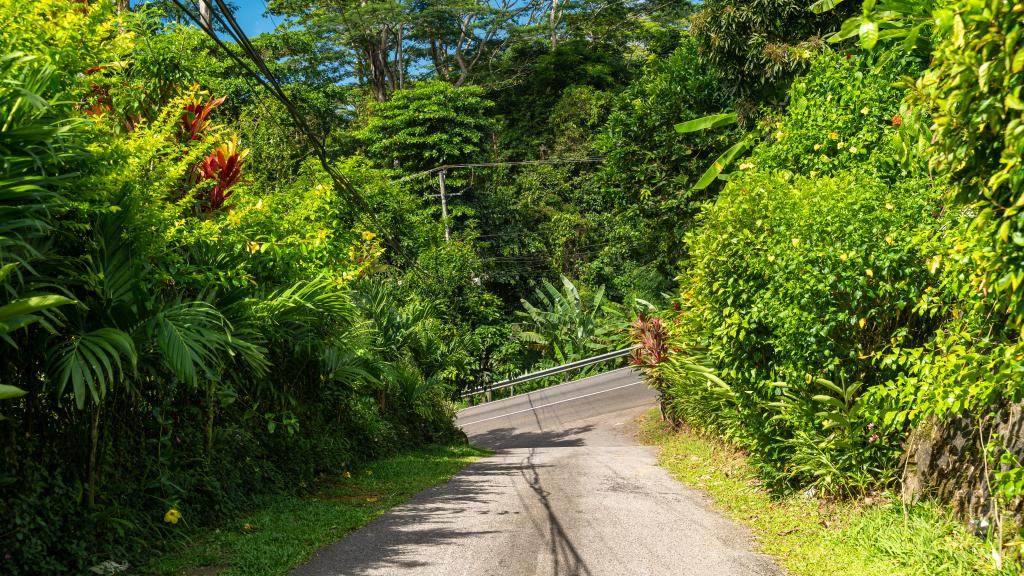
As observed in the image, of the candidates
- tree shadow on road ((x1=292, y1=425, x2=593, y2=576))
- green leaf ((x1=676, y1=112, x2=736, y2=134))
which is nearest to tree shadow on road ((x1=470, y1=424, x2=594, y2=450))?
tree shadow on road ((x1=292, y1=425, x2=593, y2=576))

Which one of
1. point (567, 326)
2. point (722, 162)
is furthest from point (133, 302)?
point (567, 326)

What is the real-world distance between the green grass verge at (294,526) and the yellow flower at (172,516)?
21cm

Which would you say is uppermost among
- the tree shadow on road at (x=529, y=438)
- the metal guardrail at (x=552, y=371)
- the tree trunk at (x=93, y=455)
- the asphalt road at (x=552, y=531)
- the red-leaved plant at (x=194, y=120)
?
the red-leaved plant at (x=194, y=120)

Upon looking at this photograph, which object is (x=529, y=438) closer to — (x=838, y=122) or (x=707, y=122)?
(x=838, y=122)

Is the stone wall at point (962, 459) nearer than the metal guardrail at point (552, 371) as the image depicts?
Yes

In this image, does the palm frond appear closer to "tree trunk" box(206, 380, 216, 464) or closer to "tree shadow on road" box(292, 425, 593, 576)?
"tree trunk" box(206, 380, 216, 464)

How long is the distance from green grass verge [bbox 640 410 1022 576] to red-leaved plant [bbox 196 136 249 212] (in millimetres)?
6093

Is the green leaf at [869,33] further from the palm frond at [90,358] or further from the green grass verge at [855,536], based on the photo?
the palm frond at [90,358]

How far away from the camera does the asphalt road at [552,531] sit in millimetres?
6395

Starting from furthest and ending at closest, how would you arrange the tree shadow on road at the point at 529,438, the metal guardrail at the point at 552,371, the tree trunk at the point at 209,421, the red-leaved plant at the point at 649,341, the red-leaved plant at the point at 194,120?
the metal guardrail at the point at 552,371 < the tree shadow on road at the point at 529,438 < the red-leaved plant at the point at 649,341 < the red-leaved plant at the point at 194,120 < the tree trunk at the point at 209,421

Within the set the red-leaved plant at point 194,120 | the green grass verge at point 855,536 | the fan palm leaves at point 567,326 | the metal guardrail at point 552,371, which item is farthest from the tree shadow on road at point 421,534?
the fan palm leaves at point 567,326

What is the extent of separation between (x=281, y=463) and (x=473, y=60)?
36610 mm

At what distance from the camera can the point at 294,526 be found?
7.64 m

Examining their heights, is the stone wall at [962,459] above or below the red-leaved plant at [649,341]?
below
